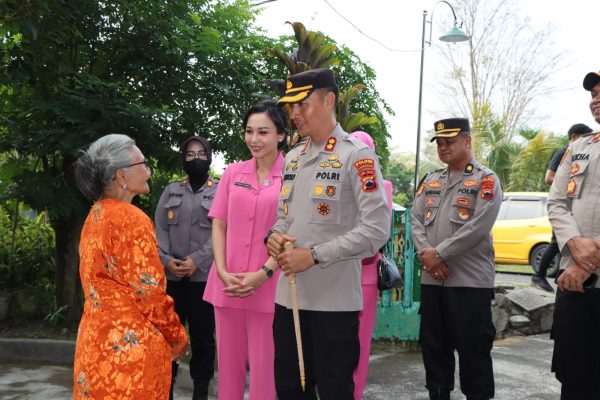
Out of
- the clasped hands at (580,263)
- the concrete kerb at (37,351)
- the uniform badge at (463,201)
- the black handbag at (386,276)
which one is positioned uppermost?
the uniform badge at (463,201)

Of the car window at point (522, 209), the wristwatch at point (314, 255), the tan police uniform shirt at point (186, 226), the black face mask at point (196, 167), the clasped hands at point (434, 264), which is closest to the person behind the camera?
the wristwatch at point (314, 255)

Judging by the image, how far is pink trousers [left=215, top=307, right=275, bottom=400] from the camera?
3.35m

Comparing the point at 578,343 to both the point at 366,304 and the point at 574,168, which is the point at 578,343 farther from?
the point at 366,304

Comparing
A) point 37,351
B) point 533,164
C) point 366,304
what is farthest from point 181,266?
point 533,164

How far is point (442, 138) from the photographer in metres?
4.24

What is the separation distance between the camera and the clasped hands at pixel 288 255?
8.72ft

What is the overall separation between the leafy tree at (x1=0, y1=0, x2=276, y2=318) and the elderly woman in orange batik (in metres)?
3.23

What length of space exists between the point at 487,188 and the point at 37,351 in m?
4.85

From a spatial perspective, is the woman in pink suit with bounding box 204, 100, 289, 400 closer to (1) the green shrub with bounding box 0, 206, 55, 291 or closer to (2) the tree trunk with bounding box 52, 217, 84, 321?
(2) the tree trunk with bounding box 52, 217, 84, 321

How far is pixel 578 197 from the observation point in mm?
3156

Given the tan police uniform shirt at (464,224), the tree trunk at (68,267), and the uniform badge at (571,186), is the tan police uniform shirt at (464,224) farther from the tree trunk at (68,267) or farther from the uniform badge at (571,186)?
the tree trunk at (68,267)

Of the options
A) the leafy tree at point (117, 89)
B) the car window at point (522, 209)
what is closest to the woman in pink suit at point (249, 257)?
the leafy tree at point (117, 89)

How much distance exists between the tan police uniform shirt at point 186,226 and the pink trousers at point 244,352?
31.9 inches

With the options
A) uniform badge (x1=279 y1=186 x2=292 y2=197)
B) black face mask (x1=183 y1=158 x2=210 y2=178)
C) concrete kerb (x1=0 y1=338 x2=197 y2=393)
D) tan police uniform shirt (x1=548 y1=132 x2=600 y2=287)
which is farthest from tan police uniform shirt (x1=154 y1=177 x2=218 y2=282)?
concrete kerb (x1=0 y1=338 x2=197 y2=393)
